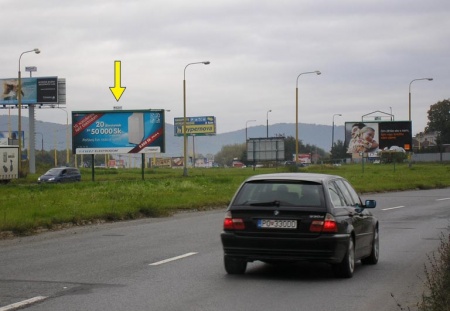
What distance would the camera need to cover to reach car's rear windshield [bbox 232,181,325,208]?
441 inches

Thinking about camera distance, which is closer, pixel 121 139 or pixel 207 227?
pixel 207 227

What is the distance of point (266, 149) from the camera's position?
263 ft

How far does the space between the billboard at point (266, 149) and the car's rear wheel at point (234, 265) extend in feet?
221

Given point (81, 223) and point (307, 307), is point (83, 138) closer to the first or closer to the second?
point (81, 223)

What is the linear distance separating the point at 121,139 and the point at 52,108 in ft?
159

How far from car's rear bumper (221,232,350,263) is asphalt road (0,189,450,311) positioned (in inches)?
13.7

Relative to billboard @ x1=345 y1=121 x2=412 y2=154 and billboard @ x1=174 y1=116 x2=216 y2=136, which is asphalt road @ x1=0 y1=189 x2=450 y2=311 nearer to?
billboard @ x1=345 y1=121 x2=412 y2=154

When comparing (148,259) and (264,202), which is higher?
(264,202)

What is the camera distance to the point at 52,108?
339 feet

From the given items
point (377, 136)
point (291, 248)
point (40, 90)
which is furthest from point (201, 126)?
point (291, 248)

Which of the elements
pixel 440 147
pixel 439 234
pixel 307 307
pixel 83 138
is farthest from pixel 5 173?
pixel 440 147

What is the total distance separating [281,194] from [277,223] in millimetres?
513

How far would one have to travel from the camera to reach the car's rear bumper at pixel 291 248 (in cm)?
1085
